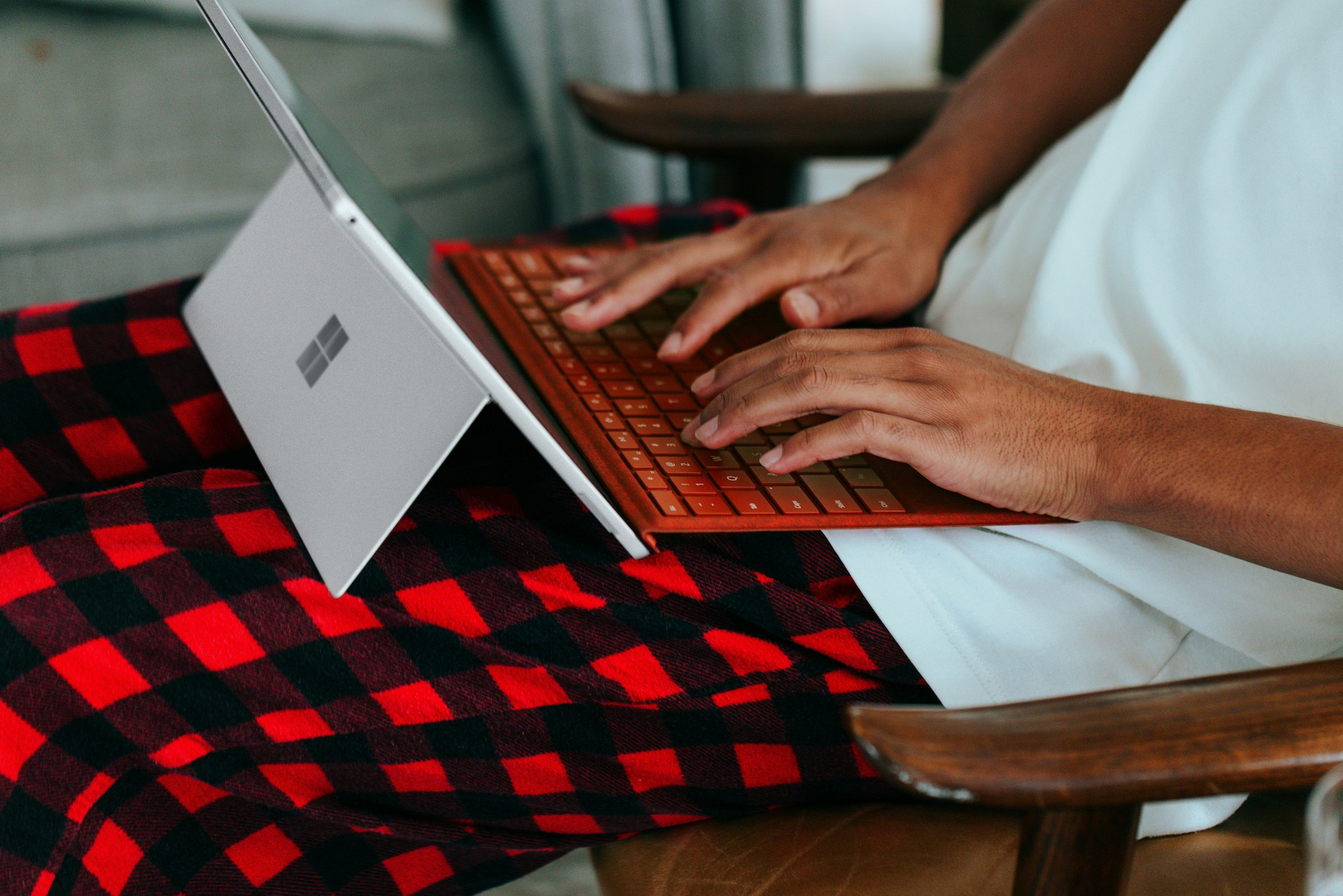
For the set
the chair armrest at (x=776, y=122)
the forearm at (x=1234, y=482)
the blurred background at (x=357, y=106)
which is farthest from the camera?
the blurred background at (x=357, y=106)

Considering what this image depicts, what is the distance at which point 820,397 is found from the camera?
1.86 feet

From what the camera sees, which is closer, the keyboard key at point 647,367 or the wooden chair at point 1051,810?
the wooden chair at point 1051,810

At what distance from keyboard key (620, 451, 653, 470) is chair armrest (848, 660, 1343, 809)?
8.6 inches

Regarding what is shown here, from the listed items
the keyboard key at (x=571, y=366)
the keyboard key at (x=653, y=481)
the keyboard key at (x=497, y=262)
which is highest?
the keyboard key at (x=497, y=262)

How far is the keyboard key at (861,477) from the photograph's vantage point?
0.59 m

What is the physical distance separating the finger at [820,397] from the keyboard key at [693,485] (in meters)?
0.03

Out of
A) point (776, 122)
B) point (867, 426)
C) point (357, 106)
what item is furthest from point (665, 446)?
point (357, 106)

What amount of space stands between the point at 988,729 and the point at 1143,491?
0.22 metres

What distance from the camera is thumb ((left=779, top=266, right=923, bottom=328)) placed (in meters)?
0.74

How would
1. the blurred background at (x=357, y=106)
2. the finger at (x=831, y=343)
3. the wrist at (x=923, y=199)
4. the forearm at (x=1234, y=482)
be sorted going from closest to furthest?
1. the forearm at (x=1234, y=482)
2. the finger at (x=831, y=343)
3. the wrist at (x=923, y=199)
4. the blurred background at (x=357, y=106)

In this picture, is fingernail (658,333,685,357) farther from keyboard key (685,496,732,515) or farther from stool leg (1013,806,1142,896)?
stool leg (1013,806,1142,896)

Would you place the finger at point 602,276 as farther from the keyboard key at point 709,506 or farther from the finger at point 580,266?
the keyboard key at point 709,506

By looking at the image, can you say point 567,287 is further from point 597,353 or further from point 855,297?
point 855,297


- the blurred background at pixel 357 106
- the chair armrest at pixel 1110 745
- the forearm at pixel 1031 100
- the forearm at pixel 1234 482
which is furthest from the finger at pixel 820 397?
the blurred background at pixel 357 106
